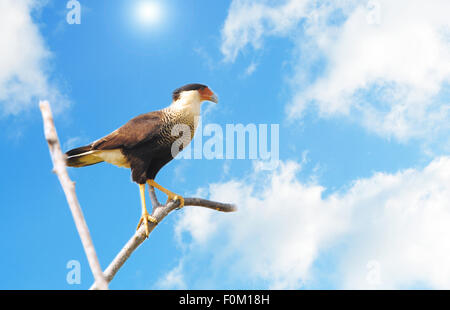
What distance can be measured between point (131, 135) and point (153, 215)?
95 cm

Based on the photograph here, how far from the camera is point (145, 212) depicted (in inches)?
175

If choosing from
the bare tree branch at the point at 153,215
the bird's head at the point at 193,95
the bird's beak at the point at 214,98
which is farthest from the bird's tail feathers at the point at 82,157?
the bird's beak at the point at 214,98

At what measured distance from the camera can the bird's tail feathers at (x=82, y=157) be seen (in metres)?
4.72

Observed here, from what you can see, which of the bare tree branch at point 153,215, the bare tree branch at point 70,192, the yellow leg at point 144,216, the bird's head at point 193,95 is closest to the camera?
the bare tree branch at point 70,192

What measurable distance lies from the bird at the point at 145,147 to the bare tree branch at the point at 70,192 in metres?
2.39

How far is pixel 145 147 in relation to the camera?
Answer: 468cm

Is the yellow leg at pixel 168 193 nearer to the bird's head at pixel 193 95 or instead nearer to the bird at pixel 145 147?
the bird at pixel 145 147

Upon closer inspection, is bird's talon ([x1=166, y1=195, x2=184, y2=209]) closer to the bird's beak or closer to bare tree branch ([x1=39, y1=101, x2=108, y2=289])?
the bird's beak

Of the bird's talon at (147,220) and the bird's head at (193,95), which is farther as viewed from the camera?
the bird's head at (193,95)

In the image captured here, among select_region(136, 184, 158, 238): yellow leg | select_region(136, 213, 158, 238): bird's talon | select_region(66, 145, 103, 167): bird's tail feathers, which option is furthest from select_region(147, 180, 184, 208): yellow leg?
select_region(66, 145, 103, 167): bird's tail feathers
